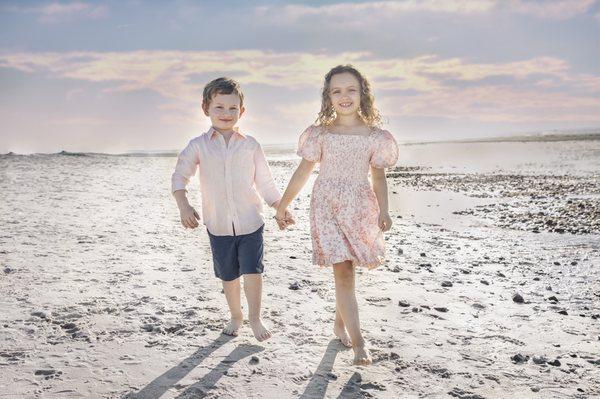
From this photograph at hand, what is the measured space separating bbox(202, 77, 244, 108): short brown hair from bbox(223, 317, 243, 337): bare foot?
7.43ft

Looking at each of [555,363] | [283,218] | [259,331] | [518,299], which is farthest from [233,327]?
[518,299]

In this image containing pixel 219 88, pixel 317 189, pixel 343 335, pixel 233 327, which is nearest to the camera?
pixel 317 189

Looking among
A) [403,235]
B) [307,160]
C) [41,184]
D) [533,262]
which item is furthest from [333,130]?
[41,184]

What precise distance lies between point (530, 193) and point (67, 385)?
743 inches

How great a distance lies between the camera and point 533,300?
741cm

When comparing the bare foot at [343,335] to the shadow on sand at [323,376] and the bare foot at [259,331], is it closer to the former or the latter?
the shadow on sand at [323,376]

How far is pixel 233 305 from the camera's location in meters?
5.89

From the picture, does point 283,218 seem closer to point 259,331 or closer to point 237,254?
point 237,254

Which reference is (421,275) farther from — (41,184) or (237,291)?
(41,184)

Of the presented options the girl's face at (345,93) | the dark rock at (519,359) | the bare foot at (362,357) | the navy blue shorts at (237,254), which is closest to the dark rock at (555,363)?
the dark rock at (519,359)

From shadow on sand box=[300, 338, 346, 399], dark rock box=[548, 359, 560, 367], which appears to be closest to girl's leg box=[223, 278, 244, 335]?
shadow on sand box=[300, 338, 346, 399]

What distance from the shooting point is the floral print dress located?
5273mm

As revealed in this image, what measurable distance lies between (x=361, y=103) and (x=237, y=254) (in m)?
1.97

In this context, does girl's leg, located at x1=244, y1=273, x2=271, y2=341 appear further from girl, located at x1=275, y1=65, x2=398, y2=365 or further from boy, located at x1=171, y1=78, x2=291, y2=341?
girl, located at x1=275, y1=65, x2=398, y2=365
